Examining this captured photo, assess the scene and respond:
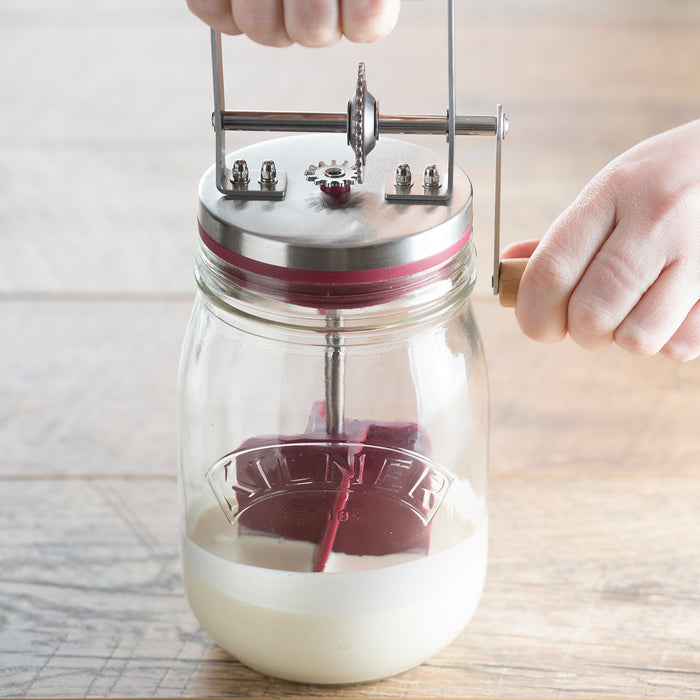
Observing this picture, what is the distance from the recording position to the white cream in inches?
16.3

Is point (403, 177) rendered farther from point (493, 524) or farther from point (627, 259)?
point (493, 524)

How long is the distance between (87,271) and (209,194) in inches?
14.3

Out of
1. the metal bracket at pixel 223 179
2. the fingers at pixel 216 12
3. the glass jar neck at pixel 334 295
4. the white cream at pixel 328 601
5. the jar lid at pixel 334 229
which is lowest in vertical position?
the white cream at pixel 328 601

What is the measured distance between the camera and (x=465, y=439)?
0.45 metres

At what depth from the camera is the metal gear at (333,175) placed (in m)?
0.38

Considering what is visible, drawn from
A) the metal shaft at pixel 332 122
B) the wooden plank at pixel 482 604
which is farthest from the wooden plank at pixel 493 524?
the metal shaft at pixel 332 122

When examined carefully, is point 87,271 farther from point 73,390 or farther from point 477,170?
point 477,170

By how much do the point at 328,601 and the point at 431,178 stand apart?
0.54 ft

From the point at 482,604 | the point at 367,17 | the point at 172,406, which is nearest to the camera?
the point at 367,17

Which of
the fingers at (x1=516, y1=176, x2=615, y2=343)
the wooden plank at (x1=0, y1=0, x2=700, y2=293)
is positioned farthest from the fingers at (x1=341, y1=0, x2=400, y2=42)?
the wooden plank at (x1=0, y1=0, x2=700, y2=293)

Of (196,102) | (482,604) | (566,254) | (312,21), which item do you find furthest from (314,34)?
(196,102)

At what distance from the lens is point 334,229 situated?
37 cm

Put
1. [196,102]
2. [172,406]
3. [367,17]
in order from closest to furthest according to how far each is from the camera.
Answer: [367,17], [172,406], [196,102]

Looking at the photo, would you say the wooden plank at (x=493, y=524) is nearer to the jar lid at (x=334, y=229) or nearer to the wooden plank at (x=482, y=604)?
the wooden plank at (x=482, y=604)
